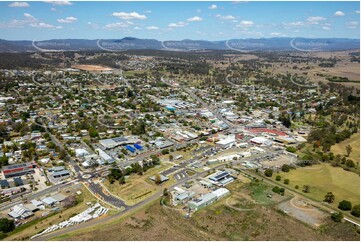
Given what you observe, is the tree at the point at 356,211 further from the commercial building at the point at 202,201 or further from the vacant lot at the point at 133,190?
the vacant lot at the point at 133,190

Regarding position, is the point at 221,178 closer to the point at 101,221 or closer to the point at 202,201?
the point at 202,201

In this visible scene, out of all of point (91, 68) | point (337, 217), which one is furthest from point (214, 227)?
point (91, 68)

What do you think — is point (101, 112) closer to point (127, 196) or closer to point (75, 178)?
point (75, 178)

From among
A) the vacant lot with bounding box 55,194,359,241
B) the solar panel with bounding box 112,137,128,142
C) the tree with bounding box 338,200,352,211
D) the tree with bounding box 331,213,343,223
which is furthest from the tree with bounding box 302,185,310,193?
the solar panel with bounding box 112,137,128,142

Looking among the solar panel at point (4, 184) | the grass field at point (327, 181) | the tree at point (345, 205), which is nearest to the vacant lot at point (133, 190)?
the solar panel at point (4, 184)

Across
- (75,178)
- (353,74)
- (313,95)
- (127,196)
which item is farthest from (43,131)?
(353,74)
